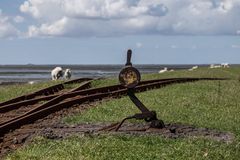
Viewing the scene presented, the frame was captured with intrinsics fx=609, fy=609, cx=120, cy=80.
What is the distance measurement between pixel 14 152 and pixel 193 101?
9.22 m

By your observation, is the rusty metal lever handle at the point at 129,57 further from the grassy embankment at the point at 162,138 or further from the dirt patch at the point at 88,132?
the grassy embankment at the point at 162,138

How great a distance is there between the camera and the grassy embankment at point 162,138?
11.7 m

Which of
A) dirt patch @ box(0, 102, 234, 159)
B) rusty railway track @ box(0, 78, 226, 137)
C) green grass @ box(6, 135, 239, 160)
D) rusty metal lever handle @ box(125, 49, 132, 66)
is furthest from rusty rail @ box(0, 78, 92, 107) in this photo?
green grass @ box(6, 135, 239, 160)

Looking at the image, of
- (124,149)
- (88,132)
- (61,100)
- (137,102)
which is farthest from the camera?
(61,100)

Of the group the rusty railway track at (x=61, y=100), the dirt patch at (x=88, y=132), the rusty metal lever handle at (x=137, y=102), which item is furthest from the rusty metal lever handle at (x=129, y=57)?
the rusty railway track at (x=61, y=100)

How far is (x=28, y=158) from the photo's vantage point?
11602mm

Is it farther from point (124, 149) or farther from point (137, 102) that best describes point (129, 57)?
point (124, 149)

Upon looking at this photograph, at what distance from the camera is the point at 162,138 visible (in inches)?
519

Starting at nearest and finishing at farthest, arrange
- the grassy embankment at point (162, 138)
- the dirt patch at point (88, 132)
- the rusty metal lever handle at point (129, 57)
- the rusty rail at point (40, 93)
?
the grassy embankment at point (162, 138) < the dirt patch at point (88, 132) < the rusty metal lever handle at point (129, 57) < the rusty rail at point (40, 93)

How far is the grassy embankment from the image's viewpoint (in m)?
11.7

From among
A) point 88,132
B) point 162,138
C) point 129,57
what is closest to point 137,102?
point 129,57

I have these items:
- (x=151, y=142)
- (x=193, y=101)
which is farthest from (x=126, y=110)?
(x=151, y=142)

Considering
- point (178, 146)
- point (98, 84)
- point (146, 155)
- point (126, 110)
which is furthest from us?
point (98, 84)

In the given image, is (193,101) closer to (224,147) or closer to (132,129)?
(132,129)
